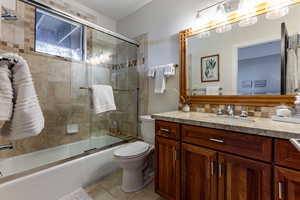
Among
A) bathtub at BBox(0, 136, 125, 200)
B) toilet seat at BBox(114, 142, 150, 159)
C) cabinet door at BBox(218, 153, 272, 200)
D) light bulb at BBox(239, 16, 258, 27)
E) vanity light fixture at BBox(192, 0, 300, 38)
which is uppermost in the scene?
vanity light fixture at BBox(192, 0, 300, 38)

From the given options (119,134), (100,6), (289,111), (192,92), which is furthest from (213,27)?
(119,134)

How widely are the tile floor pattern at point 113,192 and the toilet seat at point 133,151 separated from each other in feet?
1.35

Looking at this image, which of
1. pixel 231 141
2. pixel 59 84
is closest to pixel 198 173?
pixel 231 141

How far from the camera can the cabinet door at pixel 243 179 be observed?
797 millimetres

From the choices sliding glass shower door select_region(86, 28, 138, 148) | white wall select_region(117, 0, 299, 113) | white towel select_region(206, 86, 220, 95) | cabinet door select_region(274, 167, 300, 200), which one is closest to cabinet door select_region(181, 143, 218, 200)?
cabinet door select_region(274, 167, 300, 200)

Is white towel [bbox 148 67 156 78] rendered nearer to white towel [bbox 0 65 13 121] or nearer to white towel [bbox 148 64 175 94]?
white towel [bbox 148 64 175 94]

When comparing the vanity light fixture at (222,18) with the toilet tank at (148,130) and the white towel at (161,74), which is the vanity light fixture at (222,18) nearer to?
the white towel at (161,74)

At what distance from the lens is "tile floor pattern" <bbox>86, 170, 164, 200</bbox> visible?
143 cm

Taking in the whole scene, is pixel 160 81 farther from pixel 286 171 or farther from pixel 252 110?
pixel 286 171

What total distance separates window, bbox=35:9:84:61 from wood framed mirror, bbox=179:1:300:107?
1534mm

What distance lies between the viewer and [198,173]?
3.55 ft

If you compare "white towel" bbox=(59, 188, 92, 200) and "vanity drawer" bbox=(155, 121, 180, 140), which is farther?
"white towel" bbox=(59, 188, 92, 200)

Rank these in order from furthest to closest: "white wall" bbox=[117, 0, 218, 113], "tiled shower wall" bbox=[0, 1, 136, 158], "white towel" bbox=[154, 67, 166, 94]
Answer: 1. "white towel" bbox=[154, 67, 166, 94]
2. "white wall" bbox=[117, 0, 218, 113]
3. "tiled shower wall" bbox=[0, 1, 136, 158]

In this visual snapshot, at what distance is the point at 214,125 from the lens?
967 mm
